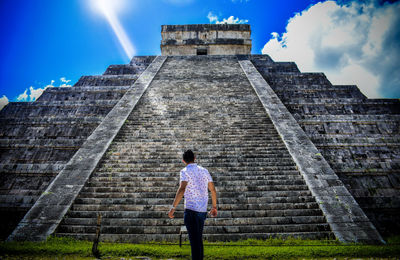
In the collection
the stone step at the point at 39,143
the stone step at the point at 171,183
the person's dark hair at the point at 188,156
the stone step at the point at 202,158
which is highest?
the stone step at the point at 39,143

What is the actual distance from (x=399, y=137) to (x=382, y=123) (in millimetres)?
778

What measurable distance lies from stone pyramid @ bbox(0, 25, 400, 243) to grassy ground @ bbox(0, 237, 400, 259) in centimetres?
26

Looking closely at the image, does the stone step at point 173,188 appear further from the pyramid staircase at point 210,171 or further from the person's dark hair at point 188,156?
the person's dark hair at point 188,156

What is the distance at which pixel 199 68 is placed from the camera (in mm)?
12805

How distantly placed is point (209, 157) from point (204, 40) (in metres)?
15.1

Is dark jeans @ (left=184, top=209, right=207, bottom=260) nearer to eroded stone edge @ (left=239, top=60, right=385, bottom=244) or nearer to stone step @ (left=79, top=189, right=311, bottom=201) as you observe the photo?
stone step @ (left=79, top=189, right=311, bottom=201)

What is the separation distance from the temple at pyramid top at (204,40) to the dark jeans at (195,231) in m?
17.3

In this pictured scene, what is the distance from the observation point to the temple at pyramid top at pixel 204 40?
58.4ft

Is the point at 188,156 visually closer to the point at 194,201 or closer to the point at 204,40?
the point at 194,201

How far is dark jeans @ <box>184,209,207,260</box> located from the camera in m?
2.41

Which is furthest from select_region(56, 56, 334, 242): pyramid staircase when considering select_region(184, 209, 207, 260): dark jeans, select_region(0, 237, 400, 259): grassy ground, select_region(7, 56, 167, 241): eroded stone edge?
select_region(184, 209, 207, 260): dark jeans

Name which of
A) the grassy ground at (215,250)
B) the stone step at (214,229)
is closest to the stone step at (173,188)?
the stone step at (214,229)

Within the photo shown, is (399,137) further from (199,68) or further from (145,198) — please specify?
(199,68)

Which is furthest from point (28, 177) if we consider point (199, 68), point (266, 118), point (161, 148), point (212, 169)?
point (199, 68)
